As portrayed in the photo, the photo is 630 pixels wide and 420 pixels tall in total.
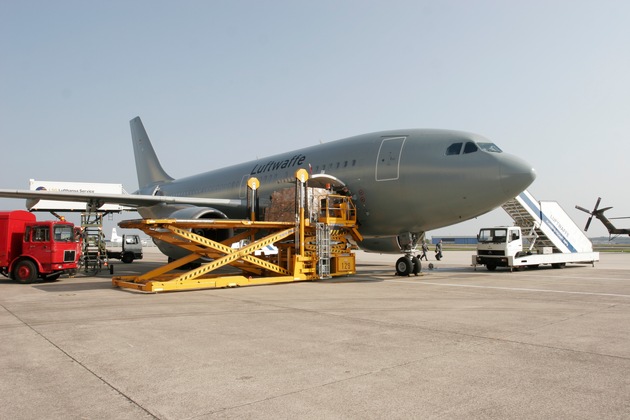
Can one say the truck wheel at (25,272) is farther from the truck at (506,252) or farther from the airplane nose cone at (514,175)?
the truck at (506,252)

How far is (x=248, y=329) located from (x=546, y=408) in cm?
398

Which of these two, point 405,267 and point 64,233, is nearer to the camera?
point 64,233

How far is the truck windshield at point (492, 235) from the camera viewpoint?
18.5 metres

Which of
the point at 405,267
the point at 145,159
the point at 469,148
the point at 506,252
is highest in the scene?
the point at 145,159

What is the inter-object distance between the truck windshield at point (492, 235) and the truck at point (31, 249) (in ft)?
49.0

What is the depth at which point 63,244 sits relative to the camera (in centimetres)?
1467

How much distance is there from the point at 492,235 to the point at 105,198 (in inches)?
568

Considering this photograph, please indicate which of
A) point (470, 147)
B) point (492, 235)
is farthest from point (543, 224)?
point (470, 147)

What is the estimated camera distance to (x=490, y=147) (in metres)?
12.9

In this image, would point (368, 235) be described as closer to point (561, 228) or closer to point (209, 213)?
point (209, 213)

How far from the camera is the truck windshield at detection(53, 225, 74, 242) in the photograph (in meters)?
14.5

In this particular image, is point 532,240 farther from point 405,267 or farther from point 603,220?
Answer: point 603,220

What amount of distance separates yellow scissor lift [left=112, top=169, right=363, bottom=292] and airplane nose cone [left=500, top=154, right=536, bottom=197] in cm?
453

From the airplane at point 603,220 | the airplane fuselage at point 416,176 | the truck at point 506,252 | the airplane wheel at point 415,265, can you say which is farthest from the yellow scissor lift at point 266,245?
the airplane at point 603,220
